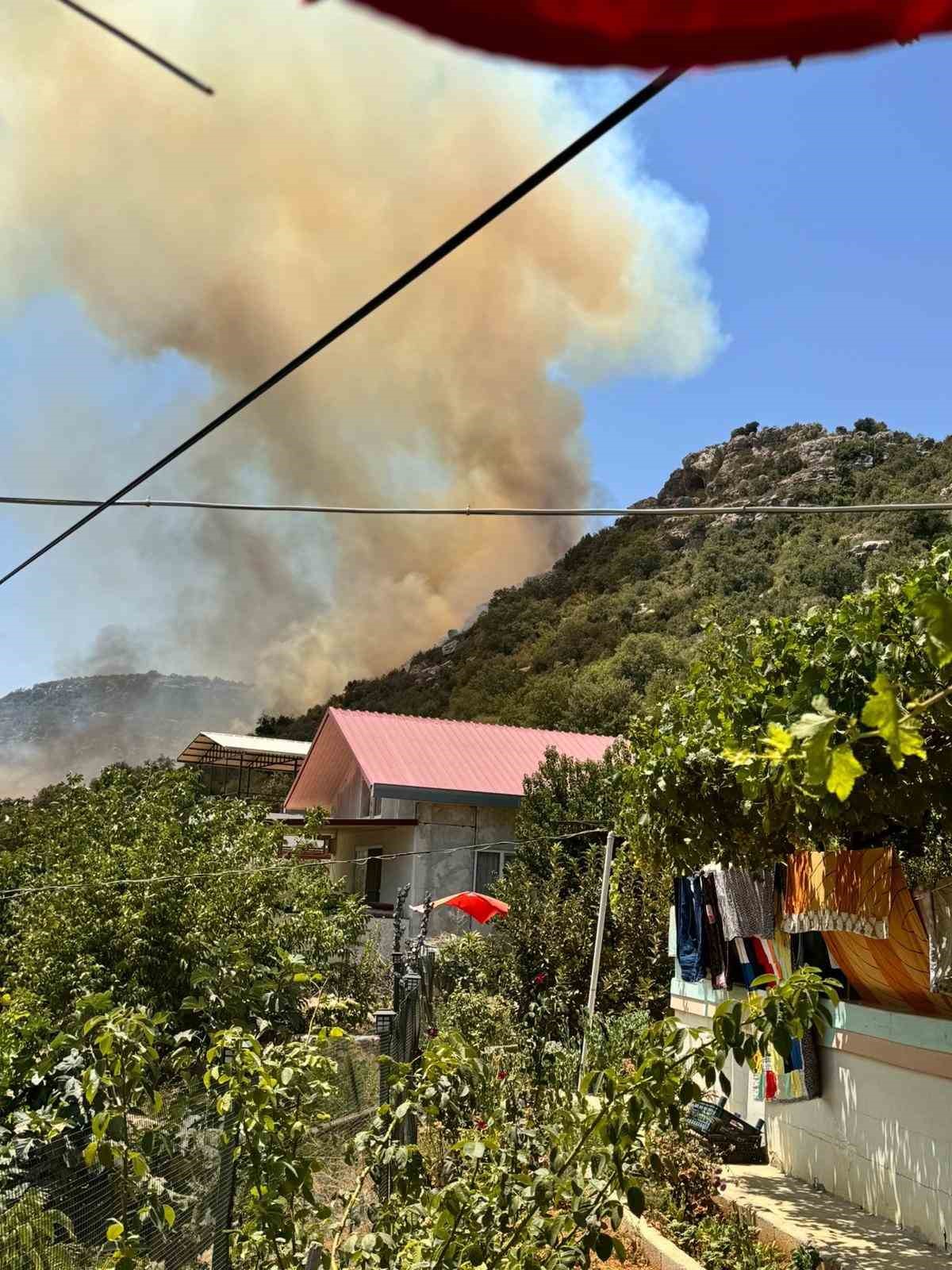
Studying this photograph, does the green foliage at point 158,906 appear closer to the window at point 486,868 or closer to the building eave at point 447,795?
the building eave at point 447,795

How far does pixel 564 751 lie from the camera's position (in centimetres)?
2409

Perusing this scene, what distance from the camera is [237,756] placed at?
1430 inches

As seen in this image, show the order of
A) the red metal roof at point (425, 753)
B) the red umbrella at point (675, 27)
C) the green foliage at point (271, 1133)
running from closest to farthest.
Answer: the red umbrella at point (675, 27), the green foliage at point (271, 1133), the red metal roof at point (425, 753)

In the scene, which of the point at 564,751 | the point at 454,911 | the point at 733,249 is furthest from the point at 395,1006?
the point at 564,751

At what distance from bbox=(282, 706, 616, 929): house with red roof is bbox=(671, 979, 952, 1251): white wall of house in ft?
34.0

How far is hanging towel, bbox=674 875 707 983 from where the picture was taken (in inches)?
418

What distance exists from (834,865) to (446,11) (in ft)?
26.5

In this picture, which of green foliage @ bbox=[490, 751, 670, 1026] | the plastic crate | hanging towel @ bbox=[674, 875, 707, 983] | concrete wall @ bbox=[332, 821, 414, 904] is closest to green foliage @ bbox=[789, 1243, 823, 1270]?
the plastic crate

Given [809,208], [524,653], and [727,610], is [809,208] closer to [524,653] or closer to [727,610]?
[727,610]

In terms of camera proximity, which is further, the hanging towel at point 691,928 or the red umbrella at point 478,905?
the red umbrella at point 478,905

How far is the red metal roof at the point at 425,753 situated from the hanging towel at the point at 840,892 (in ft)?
40.5

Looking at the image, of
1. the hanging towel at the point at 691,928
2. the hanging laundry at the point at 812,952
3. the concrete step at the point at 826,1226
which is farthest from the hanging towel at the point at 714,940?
the concrete step at the point at 826,1226

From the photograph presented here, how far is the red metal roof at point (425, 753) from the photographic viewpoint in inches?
824

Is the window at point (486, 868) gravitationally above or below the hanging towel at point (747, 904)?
above
